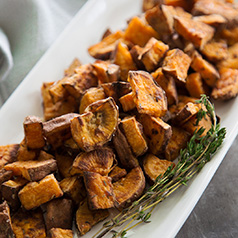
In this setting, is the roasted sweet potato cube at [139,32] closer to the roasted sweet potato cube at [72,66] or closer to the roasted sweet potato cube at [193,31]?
the roasted sweet potato cube at [193,31]

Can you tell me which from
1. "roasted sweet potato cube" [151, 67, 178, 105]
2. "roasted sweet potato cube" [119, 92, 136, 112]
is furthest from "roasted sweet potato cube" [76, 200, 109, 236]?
"roasted sweet potato cube" [151, 67, 178, 105]

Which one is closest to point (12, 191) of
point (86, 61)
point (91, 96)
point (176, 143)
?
point (91, 96)

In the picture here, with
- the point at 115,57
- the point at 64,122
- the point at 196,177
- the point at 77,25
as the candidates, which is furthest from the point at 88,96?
the point at 77,25

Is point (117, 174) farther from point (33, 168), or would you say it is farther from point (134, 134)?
point (33, 168)

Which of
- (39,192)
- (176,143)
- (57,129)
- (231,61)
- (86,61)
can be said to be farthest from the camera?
(86,61)

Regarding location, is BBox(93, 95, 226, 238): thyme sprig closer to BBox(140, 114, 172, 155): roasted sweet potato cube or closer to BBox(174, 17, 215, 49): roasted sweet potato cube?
BBox(140, 114, 172, 155): roasted sweet potato cube

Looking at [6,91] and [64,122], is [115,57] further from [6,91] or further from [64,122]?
[6,91]
